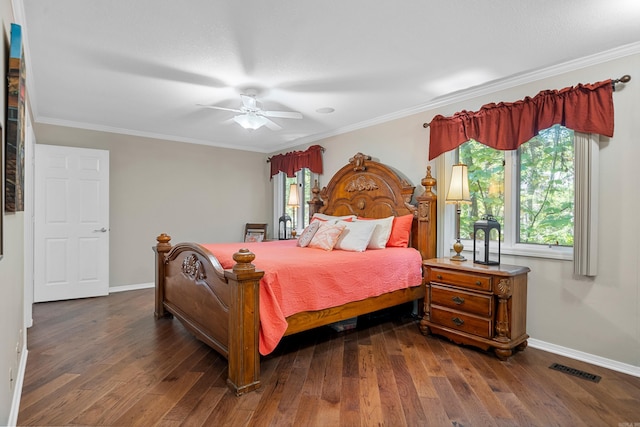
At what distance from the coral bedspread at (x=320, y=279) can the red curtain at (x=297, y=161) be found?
2.10m

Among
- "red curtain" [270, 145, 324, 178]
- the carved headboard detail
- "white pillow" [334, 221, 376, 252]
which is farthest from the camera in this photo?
"red curtain" [270, 145, 324, 178]

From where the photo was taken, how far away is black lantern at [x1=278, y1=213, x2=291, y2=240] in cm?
594

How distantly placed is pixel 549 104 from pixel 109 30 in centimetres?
338

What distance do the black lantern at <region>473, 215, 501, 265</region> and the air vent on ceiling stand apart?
0.89m

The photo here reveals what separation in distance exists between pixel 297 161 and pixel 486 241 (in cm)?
336

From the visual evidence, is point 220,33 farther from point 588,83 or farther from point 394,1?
point 588,83

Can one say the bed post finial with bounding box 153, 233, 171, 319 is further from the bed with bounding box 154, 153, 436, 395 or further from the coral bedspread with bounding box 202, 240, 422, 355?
the coral bedspread with bounding box 202, 240, 422, 355

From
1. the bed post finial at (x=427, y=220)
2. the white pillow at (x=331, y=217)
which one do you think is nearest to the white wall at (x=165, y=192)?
the white pillow at (x=331, y=217)

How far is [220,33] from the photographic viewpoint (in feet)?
7.86

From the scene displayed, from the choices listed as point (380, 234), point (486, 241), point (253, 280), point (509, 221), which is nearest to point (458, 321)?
point (486, 241)

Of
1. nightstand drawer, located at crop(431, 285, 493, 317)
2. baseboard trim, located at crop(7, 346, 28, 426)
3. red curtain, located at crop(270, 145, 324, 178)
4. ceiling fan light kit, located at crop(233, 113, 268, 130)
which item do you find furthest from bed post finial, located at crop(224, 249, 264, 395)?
red curtain, located at crop(270, 145, 324, 178)

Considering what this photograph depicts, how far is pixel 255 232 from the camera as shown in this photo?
615cm

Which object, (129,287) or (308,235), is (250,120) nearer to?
(308,235)

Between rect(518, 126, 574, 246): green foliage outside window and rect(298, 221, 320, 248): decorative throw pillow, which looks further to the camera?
rect(298, 221, 320, 248): decorative throw pillow
